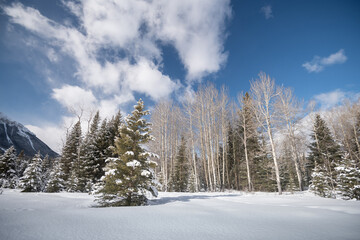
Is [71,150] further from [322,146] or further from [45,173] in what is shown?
Result: [322,146]

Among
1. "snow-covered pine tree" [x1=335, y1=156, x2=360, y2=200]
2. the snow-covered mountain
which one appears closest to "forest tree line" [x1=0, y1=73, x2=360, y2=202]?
"snow-covered pine tree" [x1=335, y1=156, x2=360, y2=200]

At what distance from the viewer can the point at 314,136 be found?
68.7 ft

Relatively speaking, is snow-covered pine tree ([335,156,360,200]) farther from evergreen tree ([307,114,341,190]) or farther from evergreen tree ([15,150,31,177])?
evergreen tree ([15,150,31,177])

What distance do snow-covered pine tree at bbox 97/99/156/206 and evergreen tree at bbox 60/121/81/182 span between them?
16.8 metres

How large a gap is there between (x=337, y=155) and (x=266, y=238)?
2565 centimetres

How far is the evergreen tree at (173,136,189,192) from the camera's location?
23.5 metres

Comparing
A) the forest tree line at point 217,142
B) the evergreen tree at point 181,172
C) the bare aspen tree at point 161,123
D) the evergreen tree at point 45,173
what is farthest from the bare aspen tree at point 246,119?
the evergreen tree at point 45,173

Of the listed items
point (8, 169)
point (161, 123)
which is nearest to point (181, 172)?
point (161, 123)

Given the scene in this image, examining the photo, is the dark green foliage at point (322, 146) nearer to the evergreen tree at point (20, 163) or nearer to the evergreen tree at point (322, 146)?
the evergreen tree at point (322, 146)

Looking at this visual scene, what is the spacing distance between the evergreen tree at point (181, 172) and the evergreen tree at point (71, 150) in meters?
14.0

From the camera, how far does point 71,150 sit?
73.5 feet

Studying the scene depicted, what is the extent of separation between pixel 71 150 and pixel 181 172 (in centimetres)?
1680

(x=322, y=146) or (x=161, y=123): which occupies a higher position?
(x=161, y=123)

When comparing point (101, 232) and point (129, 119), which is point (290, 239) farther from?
point (129, 119)
